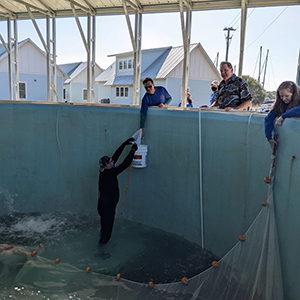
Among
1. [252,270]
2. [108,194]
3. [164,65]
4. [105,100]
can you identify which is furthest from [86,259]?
[105,100]

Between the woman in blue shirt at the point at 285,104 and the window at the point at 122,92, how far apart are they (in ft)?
52.1

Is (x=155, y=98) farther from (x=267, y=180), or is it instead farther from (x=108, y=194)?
(x=267, y=180)

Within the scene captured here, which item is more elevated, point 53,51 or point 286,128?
point 53,51

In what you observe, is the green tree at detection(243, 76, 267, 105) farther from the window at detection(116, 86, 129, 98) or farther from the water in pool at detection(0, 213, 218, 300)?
the water in pool at detection(0, 213, 218, 300)

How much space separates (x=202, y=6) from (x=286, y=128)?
385 cm

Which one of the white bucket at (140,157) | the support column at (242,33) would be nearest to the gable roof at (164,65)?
the support column at (242,33)

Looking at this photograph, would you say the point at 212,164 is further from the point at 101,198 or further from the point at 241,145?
the point at 101,198

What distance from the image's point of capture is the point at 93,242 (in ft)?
16.8

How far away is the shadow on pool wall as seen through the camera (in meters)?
3.12

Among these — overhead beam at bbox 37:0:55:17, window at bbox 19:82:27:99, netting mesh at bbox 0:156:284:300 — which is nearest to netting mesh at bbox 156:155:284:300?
netting mesh at bbox 0:156:284:300

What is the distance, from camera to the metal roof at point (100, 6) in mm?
5578

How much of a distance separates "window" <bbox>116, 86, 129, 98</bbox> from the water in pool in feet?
44.1

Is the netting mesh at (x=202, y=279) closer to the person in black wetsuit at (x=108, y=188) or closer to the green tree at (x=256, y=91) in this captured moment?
the person in black wetsuit at (x=108, y=188)

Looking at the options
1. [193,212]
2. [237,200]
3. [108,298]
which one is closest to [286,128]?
[237,200]
